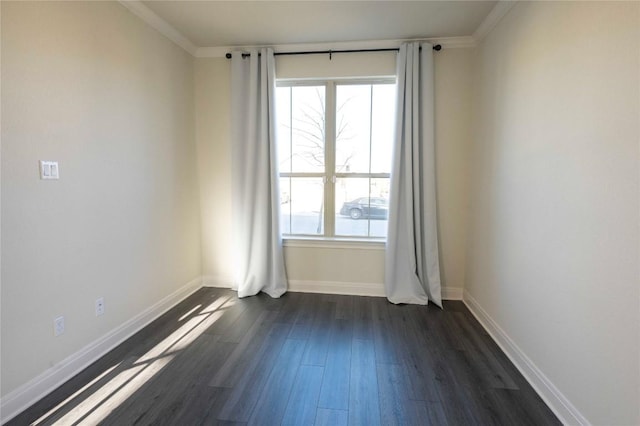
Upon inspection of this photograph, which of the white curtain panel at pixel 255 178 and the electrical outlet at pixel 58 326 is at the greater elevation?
the white curtain panel at pixel 255 178

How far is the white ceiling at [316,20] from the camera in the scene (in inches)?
94.3

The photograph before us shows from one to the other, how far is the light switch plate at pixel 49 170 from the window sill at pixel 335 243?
2034 millimetres

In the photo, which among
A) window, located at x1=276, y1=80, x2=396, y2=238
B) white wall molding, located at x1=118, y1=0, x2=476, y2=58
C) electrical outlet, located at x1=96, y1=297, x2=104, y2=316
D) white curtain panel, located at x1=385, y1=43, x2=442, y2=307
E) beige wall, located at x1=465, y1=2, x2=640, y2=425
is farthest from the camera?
window, located at x1=276, y1=80, x2=396, y2=238

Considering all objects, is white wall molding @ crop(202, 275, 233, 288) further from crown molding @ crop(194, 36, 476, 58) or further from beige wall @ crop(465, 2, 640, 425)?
beige wall @ crop(465, 2, 640, 425)

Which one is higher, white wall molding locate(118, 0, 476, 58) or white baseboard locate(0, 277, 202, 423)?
white wall molding locate(118, 0, 476, 58)

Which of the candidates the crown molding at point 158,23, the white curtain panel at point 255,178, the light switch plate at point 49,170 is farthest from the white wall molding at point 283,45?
the light switch plate at point 49,170

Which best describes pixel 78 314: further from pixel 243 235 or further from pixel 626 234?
pixel 626 234

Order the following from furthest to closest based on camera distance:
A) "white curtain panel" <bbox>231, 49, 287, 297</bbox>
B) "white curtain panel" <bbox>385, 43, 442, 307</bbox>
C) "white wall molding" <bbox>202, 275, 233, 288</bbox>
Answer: "white wall molding" <bbox>202, 275, 233, 288</bbox> → "white curtain panel" <bbox>231, 49, 287, 297</bbox> → "white curtain panel" <bbox>385, 43, 442, 307</bbox>

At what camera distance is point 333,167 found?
10.8 ft

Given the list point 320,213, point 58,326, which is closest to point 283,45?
point 320,213

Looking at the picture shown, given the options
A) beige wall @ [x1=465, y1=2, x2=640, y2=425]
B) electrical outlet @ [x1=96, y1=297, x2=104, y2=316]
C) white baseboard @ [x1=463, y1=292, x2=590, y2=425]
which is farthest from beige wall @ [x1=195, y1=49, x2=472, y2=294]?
electrical outlet @ [x1=96, y1=297, x2=104, y2=316]

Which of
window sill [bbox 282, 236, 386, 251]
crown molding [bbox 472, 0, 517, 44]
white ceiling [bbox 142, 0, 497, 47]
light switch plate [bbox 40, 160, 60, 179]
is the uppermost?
white ceiling [bbox 142, 0, 497, 47]

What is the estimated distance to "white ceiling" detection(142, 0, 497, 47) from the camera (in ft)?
7.86

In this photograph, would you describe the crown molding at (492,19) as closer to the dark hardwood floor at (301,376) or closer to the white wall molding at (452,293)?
the white wall molding at (452,293)
